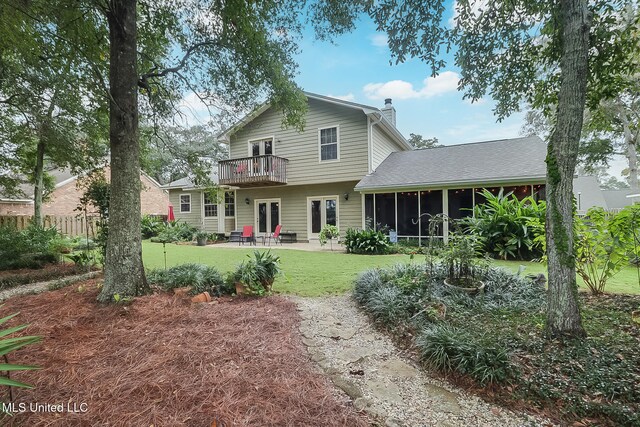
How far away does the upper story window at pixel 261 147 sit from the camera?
14383 millimetres

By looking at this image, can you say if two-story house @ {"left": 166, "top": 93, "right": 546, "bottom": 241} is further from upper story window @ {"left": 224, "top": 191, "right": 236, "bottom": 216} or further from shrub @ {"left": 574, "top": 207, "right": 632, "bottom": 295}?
shrub @ {"left": 574, "top": 207, "right": 632, "bottom": 295}

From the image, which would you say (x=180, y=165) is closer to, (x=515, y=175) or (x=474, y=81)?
(x=474, y=81)

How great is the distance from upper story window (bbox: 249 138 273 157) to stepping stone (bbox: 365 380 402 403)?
43.0ft

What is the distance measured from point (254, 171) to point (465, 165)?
9225 millimetres

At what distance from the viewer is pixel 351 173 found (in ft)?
41.3

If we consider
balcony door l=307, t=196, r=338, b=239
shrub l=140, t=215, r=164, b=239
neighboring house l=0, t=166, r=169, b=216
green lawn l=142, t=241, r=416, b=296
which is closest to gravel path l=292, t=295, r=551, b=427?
green lawn l=142, t=241, r=416, b=296

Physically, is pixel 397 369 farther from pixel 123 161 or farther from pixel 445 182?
pixel 445 182

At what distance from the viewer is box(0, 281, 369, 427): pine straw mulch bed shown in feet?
6.01

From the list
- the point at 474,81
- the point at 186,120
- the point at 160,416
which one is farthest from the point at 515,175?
the point at 160,416

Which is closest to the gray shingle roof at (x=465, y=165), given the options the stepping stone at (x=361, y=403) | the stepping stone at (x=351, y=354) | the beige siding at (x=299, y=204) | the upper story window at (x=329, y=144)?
the beige siding at (x=299, y=204)

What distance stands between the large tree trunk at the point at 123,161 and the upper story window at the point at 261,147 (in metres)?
10.3

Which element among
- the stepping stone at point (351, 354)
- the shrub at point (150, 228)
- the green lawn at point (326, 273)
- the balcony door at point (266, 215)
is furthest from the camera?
the shrub at point (150, 228)

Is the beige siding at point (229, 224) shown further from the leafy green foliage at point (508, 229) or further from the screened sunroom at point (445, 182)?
the leafy green foliage at point (508, 229)

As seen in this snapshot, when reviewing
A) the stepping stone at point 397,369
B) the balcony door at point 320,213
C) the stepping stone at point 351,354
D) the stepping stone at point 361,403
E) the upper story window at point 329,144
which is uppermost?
the upper story window at point 329,144
